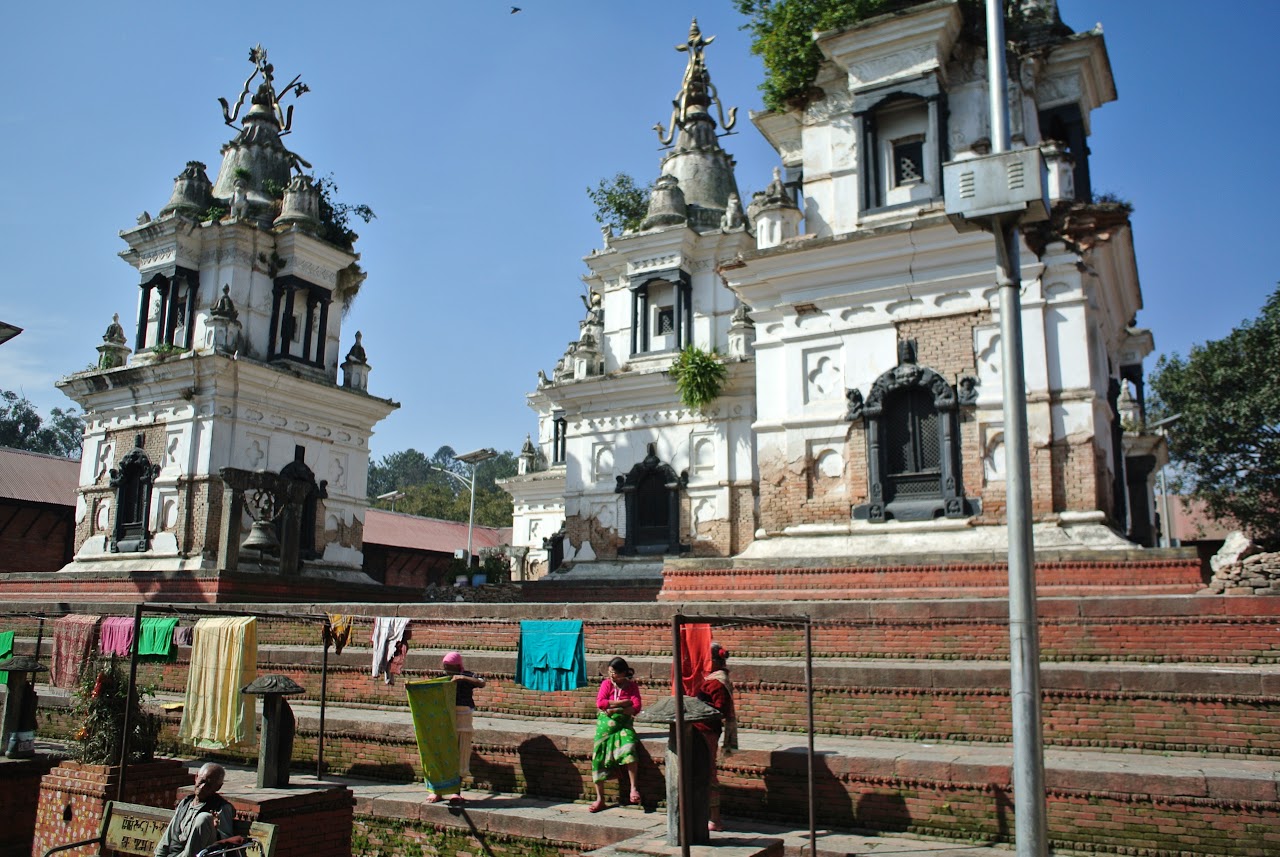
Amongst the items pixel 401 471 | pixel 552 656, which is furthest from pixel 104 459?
pixel 401 471

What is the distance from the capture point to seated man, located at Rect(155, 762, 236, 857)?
7.27 meters

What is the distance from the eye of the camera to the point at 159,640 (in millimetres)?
12727

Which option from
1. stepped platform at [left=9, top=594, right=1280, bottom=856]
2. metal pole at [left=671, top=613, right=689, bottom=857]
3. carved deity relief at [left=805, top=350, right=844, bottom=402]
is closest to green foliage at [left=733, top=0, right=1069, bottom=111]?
carved deity relief at [left=805, top=350, right=844, bottom=402]

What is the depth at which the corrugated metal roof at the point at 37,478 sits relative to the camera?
31703 mm

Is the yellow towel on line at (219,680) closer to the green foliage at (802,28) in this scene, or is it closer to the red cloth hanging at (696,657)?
the red cloth hanging at (696,657)

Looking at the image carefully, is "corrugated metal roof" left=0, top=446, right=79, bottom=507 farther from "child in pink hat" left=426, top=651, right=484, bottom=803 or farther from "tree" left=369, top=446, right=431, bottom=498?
"tree" left=369, top=446, right=431, bottom=498

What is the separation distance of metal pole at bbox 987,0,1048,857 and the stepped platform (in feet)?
6.72

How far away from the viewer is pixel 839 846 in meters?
8.19

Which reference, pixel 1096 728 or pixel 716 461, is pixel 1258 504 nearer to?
pixel 716 461

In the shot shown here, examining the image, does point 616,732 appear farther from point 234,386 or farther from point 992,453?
point 234,386

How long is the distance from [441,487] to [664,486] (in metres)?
63.6

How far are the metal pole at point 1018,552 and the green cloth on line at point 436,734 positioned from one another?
5.70 metres

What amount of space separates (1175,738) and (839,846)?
10.9 feet

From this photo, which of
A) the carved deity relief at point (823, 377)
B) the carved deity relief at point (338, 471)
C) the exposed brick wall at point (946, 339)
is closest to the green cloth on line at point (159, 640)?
the carved deity relief at point (823, 377)
